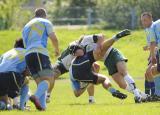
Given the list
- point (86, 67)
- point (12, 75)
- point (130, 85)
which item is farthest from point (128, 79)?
point (12, 75)

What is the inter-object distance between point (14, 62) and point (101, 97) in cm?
536

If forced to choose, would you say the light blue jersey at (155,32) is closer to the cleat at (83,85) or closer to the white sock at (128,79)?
the white sock at (128,79)

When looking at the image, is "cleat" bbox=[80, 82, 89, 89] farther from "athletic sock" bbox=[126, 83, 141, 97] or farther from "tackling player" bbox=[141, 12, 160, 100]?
"tackling player" bbox=[141, 12, 160, 100]

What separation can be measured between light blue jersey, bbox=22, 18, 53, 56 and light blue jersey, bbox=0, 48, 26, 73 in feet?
0.90

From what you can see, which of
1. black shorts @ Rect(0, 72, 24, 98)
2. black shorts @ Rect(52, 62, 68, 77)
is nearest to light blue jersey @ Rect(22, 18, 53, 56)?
black shorts @ Rect(0, 72, 24, 98)

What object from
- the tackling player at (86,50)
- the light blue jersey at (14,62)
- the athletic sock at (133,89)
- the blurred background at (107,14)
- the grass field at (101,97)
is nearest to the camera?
the grass field at (101,97)

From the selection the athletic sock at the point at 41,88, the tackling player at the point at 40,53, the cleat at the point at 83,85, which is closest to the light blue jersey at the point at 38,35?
the tackling player at the point at 40,53

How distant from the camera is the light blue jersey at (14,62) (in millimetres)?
14633

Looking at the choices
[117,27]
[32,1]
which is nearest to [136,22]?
[117,27]

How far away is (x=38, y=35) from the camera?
575 inches

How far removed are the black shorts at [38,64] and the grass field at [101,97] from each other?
0.76 meters

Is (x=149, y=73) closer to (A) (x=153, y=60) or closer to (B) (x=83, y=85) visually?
(A) (x=153, y=60)

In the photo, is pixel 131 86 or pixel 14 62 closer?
pixel 14 62

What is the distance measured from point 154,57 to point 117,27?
1344 inches
